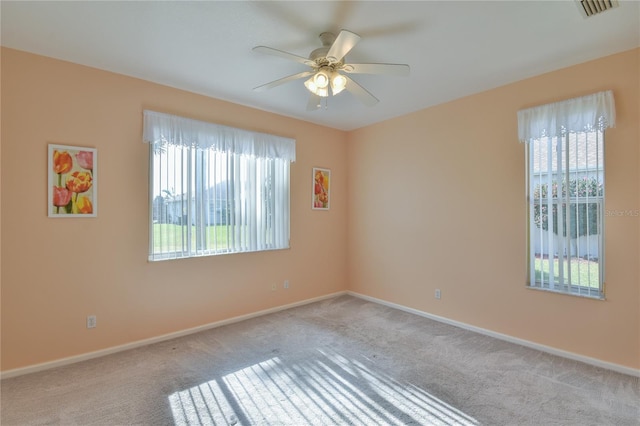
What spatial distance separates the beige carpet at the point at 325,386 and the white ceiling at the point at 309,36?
282cm

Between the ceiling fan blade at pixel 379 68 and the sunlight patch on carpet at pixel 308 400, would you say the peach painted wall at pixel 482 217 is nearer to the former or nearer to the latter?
the sunlight patch on carpet at pixel 308 400

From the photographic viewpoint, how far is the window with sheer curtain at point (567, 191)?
2725 millimetres

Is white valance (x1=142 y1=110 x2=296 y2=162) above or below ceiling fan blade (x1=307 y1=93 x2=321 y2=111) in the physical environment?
below

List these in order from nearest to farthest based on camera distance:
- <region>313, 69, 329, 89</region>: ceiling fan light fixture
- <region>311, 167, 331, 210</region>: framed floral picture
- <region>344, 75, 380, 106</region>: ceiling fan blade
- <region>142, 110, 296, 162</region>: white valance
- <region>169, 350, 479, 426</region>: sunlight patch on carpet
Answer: <region>169, 350, 479, 426</region>: sunlight patch on carpet < <region>313, 69, 329, 89</region>: ceiling fan light fixture < <region>344, 75, 380, 106</region>: ceiling fan blade < <region>142, 110, 296, 162</region>: white valance < <region>311, 167, 331, 210</region>: framed floral picture

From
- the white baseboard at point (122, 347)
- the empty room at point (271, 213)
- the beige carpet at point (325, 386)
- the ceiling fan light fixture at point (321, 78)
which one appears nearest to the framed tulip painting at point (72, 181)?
the empty room at point (271, 213)

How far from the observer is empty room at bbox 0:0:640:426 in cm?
220

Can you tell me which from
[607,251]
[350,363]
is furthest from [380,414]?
[607,251]

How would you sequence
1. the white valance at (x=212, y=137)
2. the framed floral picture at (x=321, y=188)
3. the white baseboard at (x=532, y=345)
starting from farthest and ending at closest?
the framed floral picture at (x=321, y=188), the white valance at (x=212, y=137), the white baseboard at (x=532, y=345)

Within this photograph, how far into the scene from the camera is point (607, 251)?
2678 mm

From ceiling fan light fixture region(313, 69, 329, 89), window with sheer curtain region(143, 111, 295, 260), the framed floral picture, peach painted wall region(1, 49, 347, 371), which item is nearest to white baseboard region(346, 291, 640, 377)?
the framed floral picture

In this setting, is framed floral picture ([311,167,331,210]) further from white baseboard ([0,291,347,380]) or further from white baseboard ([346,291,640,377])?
white baseboard ([346,291,640,377])

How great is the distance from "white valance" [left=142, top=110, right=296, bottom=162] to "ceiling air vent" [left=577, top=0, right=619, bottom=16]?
3221mm

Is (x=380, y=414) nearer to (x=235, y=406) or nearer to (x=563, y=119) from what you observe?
(x=235, y=406)

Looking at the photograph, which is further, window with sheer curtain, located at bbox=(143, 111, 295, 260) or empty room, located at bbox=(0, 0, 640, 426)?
window with sheer curtain, located at bbox=(143, 111, 295, 260)
